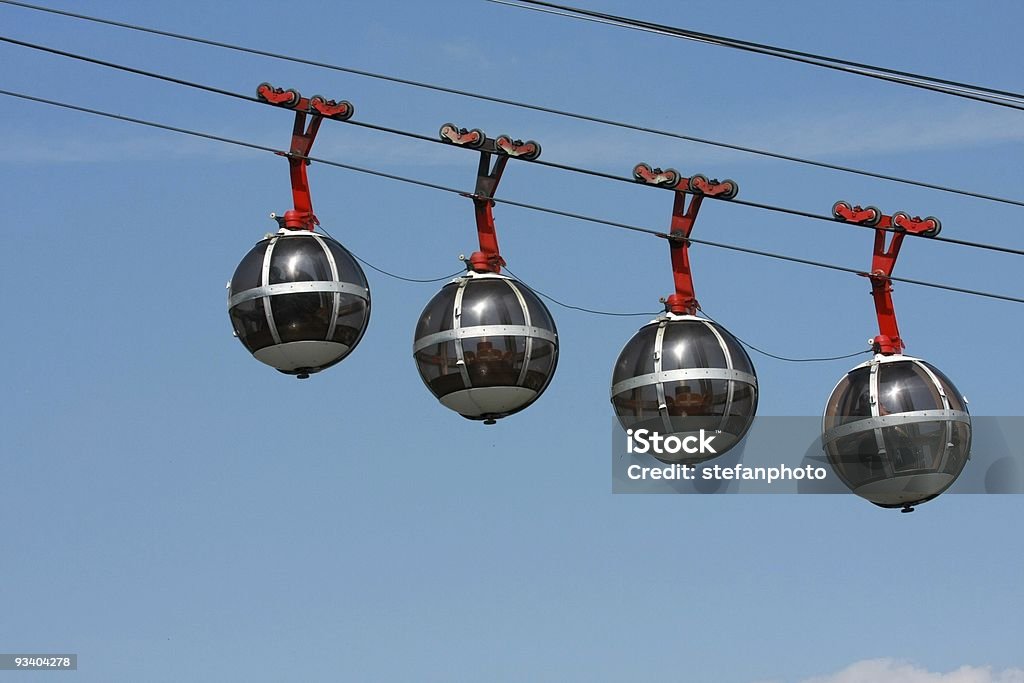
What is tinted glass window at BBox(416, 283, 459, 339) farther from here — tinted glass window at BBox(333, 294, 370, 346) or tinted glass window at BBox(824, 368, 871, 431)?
tinted glass window at BBox(824, 368, 871, 431)

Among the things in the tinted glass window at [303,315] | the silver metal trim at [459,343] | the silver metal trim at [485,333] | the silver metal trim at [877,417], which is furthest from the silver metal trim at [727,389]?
the tinted glass window at [303,315]

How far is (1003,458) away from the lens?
75.0ft

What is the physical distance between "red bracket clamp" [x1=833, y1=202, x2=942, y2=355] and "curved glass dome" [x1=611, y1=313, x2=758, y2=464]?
1.49 meters

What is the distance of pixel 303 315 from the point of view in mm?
20719

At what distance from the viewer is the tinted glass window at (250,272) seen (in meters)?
20.7

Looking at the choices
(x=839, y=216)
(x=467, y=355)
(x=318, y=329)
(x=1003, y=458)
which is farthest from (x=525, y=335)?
(x=1003, y=458)

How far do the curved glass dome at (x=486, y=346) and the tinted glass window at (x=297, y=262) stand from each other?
1040 mm

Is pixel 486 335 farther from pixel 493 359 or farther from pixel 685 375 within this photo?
pixel 685 375

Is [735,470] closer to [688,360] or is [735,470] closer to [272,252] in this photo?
[688,360]

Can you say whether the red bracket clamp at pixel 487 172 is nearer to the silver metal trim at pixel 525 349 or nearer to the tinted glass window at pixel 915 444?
the silver metal trim at pixel 525 349

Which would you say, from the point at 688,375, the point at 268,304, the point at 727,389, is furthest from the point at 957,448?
the point at 268,304

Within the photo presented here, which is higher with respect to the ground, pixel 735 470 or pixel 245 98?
pixel 245 98

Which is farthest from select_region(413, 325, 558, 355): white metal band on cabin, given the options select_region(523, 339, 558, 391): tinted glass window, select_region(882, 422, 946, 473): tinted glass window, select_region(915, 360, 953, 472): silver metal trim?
select_region(915, 360, 953, 472): silver metal trim

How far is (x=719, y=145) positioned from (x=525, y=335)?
2770mm
